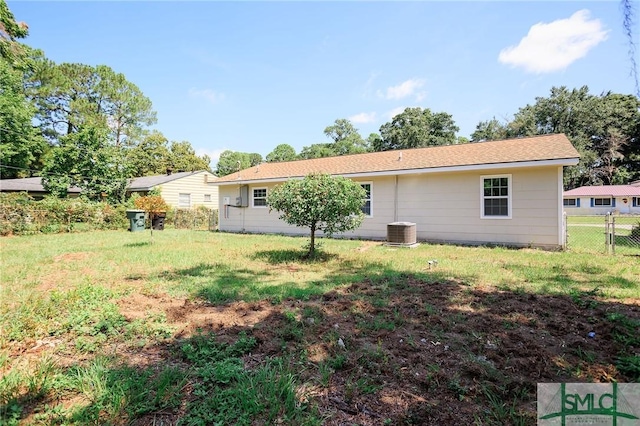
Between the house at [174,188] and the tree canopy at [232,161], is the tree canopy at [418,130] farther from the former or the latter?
the tree canopy at [232,161]

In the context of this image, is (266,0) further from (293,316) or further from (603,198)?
(603,198)

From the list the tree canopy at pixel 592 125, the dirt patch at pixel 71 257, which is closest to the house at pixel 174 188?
the dirt patch at pixel 71 257

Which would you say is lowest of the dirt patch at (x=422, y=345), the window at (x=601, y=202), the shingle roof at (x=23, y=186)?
the dirt patch at (x=422, y=345)

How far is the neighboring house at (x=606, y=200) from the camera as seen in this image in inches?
1328

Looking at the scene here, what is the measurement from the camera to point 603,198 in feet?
117

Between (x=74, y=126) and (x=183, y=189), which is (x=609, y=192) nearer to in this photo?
(x=183, y=189)

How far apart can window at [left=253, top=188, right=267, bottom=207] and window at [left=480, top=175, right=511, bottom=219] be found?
9400mm

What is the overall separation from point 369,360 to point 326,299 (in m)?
1.73

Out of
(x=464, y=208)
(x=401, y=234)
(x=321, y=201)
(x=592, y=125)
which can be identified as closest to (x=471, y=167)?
(x=464, y=208)

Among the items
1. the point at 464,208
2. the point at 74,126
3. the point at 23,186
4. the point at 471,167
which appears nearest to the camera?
the point at 471,167

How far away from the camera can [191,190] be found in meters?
23.4

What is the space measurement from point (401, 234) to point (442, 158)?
3.57 metres

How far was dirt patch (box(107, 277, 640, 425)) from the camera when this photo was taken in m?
2.09

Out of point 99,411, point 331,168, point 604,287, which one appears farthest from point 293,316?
point 331,168
